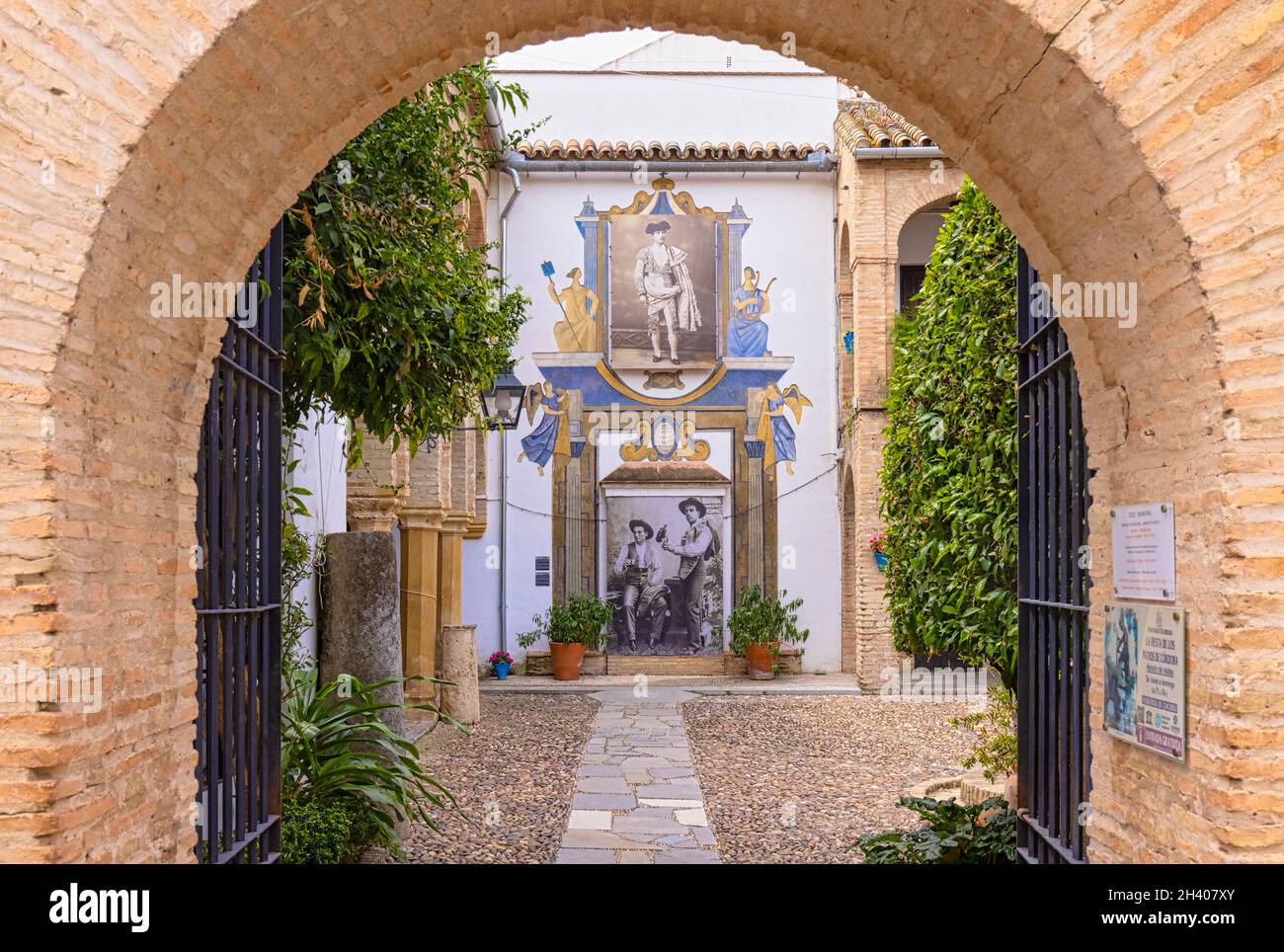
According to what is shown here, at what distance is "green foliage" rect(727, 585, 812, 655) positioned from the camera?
55.9ft

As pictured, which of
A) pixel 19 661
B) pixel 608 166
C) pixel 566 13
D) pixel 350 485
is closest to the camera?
pixel 19 661

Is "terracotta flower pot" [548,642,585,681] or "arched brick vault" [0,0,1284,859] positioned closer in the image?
"arched brick vault" [0,0,1284,859]

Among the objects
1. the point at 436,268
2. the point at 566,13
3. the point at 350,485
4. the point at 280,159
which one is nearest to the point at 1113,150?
the point at 566,13

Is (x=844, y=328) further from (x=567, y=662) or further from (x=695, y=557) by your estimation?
(x=567, y=662)

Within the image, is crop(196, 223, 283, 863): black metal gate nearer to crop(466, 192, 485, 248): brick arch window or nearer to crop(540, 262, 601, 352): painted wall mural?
crop(466, 192, 485, 248): brick arch window

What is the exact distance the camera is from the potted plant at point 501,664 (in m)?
17.0

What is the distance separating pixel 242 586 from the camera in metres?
4.33

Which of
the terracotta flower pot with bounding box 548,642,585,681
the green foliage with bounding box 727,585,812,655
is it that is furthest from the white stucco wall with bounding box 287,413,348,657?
the green foliage with bounding box 727,585,812,655

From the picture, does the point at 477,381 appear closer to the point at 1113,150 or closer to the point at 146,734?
the point at 146,734

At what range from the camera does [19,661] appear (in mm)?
2869

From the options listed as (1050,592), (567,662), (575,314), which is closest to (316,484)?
(1050,592)

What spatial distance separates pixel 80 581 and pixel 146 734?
2.05 feet

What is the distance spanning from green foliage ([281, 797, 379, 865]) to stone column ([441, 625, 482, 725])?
5.84m

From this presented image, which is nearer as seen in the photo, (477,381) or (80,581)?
(80,581)
